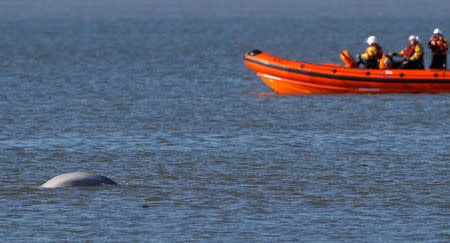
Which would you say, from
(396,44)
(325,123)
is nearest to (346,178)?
(325,123)

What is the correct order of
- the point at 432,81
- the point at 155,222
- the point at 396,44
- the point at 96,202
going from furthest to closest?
1. the point at 396,44
2. the point at 432,81
3. the point at 96,202
4. the point at 155,222

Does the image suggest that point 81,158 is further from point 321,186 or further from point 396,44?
point 396,44

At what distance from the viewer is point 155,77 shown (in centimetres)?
3059

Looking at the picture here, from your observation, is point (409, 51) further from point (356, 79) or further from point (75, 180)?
point (75, 180)

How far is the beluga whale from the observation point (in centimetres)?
1212

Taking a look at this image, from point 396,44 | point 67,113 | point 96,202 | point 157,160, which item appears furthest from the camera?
point 396,44

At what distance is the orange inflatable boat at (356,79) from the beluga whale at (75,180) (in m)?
11.8

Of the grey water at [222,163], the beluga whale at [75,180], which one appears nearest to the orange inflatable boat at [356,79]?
the grey water at [222,163]

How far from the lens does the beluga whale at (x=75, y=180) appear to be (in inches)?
477

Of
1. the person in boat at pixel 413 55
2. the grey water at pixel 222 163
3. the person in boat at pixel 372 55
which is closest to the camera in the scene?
the grey water at pixel 222 163

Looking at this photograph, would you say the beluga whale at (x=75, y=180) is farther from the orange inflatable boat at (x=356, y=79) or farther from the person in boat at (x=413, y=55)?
the person in boat at (x=413, y=55)

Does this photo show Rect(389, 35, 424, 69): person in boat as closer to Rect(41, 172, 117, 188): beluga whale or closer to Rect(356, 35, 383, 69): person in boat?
Rect(356, 35, 383, 69): person in boat

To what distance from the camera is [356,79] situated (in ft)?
75.7

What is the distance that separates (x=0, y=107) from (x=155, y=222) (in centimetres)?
1133
